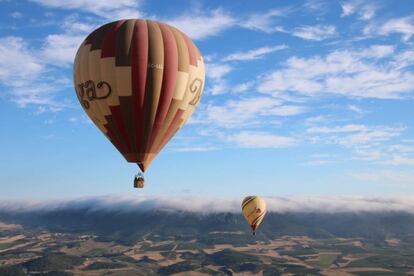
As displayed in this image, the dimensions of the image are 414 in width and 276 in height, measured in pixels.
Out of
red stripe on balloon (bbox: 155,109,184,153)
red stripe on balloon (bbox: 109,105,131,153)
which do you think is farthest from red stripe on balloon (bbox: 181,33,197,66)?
red stripe on balloon (bbox: 109,105,131,153)

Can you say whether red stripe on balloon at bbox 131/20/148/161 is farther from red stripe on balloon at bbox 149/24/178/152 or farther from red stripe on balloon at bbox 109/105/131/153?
red stripe on balloon at bbox 149/24/178/152

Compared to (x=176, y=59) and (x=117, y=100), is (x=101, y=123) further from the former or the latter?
(x=176, y=59)

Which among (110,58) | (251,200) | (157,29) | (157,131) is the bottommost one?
(251,200)

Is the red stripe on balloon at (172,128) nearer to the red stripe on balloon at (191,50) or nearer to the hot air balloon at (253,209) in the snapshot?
the red stripe on balloon at (191,50)

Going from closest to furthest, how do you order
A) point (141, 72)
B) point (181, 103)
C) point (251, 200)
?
1. point (141, 72)
2. point (181, 103)
3. point (251, 200)

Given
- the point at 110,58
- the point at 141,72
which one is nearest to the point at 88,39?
the point at 110,58

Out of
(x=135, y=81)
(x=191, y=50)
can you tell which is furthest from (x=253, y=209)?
(x=135, y=81)

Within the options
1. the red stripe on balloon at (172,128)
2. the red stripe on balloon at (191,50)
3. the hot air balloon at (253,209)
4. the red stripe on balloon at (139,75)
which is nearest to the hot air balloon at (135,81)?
the red stripe on balloon at (139,75)

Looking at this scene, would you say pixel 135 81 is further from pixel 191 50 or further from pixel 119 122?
pixel 191 50
